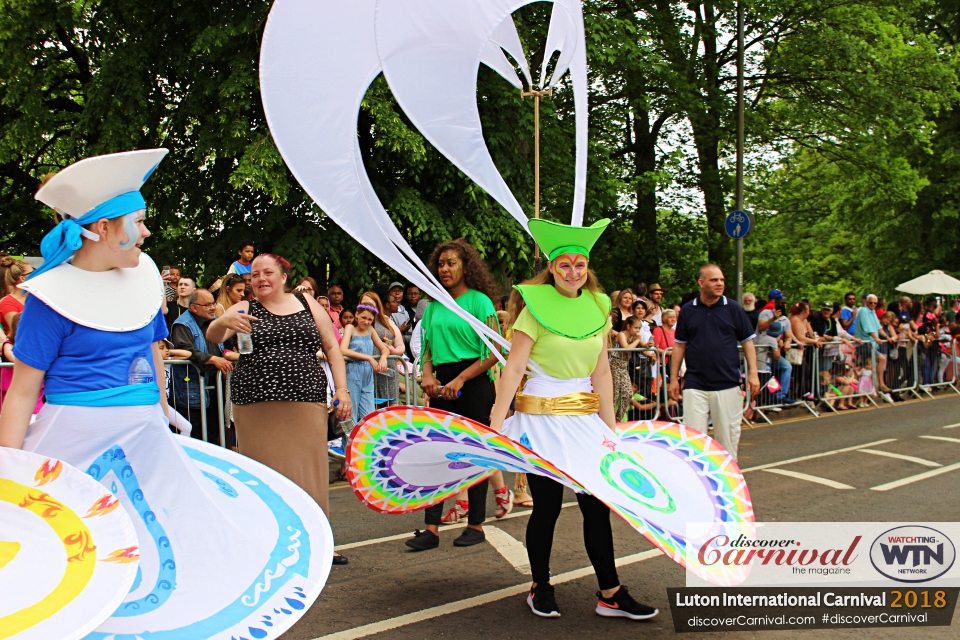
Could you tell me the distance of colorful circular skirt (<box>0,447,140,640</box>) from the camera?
2.66 m

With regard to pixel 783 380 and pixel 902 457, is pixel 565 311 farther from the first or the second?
pixel 783 380

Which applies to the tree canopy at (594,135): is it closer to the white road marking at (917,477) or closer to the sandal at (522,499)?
the sandal at (522,499)

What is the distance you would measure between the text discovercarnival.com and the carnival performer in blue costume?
193 cm

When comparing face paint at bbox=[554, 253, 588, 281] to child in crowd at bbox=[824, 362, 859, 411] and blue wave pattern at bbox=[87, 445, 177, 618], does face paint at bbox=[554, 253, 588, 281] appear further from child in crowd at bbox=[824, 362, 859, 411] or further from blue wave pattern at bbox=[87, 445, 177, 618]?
child in crowd at bbox=[824, 362, 859, 411]

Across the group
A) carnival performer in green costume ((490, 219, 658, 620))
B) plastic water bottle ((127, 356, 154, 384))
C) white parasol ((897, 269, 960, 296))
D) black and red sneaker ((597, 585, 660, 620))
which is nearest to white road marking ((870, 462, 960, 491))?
black and red sneaker ((597, 585, 660, 620))

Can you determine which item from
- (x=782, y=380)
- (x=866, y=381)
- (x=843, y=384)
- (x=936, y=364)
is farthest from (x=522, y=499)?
(x=936, y=364)

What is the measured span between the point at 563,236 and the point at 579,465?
113 cm

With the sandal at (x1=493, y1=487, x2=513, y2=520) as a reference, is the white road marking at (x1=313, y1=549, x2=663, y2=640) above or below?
below

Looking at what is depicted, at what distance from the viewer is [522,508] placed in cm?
722

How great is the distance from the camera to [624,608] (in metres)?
4.50

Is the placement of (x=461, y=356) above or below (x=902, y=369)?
above

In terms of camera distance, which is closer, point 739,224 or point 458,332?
point 458,332

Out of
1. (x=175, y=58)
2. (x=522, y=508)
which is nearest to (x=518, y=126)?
(x=175, y=58)

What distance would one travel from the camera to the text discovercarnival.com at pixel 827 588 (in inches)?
175
